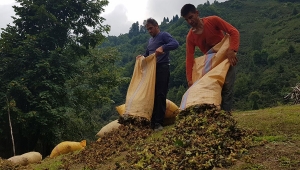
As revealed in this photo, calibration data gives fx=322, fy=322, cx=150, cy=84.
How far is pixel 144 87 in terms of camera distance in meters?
5.16

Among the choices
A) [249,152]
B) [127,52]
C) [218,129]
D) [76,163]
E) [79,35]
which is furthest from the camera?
[127,52]

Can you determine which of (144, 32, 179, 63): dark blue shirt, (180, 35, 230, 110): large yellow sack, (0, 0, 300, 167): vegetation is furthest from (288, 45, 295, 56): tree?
(180, 35, 230, 110): large yellow sack

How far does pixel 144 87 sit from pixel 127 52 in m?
76.1

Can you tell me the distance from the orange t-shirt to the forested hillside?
18499 mm

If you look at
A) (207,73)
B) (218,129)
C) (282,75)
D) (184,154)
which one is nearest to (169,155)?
(184,154)

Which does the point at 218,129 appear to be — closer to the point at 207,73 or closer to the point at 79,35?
the point at 207,73

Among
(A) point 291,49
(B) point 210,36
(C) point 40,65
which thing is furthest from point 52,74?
(A) point 291,49

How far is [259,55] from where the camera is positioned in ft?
169

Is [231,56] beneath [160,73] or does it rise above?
above

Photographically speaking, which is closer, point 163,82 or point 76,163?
point 76,163

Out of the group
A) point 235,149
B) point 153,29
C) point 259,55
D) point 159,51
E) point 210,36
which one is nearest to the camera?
point 235,149

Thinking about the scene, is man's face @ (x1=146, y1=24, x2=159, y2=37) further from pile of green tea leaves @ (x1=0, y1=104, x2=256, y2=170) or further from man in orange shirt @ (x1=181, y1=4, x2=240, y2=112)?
pile of green tea leaves @ (x1=0, y1=104, x2=256, y2=170)

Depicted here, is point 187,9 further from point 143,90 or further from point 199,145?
point 199,145

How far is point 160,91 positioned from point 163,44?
781mm
